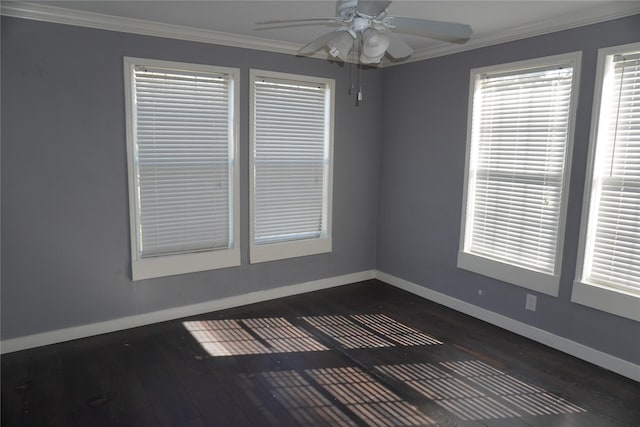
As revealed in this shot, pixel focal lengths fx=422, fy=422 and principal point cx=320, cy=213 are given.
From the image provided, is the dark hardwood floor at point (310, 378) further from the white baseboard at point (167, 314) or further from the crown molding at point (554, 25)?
the crown molding at point (554, 25)

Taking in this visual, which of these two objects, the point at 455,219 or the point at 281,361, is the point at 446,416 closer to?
the point at 281,361

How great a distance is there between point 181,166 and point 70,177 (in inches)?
32.4

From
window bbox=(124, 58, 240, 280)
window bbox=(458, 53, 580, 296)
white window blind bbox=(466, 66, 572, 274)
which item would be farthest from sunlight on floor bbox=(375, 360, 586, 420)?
window bbox=(124, 58, 240, 280)

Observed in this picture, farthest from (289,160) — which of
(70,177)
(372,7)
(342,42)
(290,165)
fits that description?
(372,7)

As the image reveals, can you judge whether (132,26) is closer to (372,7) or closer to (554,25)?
(372,7)

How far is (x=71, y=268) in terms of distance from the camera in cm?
323

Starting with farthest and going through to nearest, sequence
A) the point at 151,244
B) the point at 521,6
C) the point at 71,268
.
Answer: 1. the point at 151,244
2. the point at 71,268
3. the point at 521,6

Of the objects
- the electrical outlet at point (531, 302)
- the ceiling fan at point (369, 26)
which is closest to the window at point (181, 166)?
the ceiling fan at point (369, 26)

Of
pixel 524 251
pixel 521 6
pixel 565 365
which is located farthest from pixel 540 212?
pixel 521 6

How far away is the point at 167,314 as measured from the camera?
367cm

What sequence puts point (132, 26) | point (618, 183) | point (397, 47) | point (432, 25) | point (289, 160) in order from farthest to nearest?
point (289, 160), point (132, 26), point (618, 183), point (397, 47), point (432, 25)

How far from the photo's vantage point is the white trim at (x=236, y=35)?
280 cm

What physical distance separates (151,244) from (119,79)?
134 centimetres

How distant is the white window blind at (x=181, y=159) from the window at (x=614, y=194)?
2.87 metres
